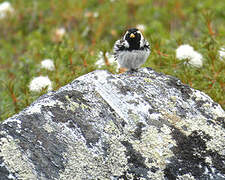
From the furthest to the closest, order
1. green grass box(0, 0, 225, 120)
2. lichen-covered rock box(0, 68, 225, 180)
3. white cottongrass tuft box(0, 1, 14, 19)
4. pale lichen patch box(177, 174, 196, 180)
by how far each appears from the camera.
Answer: white cottongrass tuft box(0, 1, 14, 19)
green grass box(0, 0, 225, 120)
pale lichen patch box(177, 174, 196, 180)
lichen-covered rock box(0, 68, 225, 180)

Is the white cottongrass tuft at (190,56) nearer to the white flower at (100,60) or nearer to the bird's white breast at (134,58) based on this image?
the bird's white breast at (134,58)

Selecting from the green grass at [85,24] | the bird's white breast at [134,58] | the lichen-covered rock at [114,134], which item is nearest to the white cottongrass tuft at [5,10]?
the green grass at [85,24]

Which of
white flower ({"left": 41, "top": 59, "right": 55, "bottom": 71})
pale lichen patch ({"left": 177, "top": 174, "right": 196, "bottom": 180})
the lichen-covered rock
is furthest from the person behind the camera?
white flower ({"left": 41, "top": 59, "right": 55, "bottom": 71})

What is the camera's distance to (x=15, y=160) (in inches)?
109

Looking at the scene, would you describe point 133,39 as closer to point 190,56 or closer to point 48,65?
point 190,56

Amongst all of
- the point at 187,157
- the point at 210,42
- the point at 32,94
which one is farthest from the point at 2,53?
the point at 187,157

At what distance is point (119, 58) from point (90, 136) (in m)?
1.94

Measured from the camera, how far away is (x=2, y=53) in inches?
356

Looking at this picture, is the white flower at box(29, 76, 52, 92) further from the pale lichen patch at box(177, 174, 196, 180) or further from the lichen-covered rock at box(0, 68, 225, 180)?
the pale lichen patch at box(177, 174, 196, 180)

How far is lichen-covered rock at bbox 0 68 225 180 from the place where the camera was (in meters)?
2.88

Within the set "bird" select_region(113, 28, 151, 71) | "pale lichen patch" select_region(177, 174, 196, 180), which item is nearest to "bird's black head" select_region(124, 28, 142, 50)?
"bird" select_region(113, 28, 151, 71)

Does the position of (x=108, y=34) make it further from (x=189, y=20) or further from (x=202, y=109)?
(x=202, y=109)

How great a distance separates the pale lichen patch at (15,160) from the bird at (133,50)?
221 cm

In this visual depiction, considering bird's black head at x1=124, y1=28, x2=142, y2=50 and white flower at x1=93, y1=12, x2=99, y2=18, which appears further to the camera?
white flower at x1=93, y1=12, x2=99, y2=18
